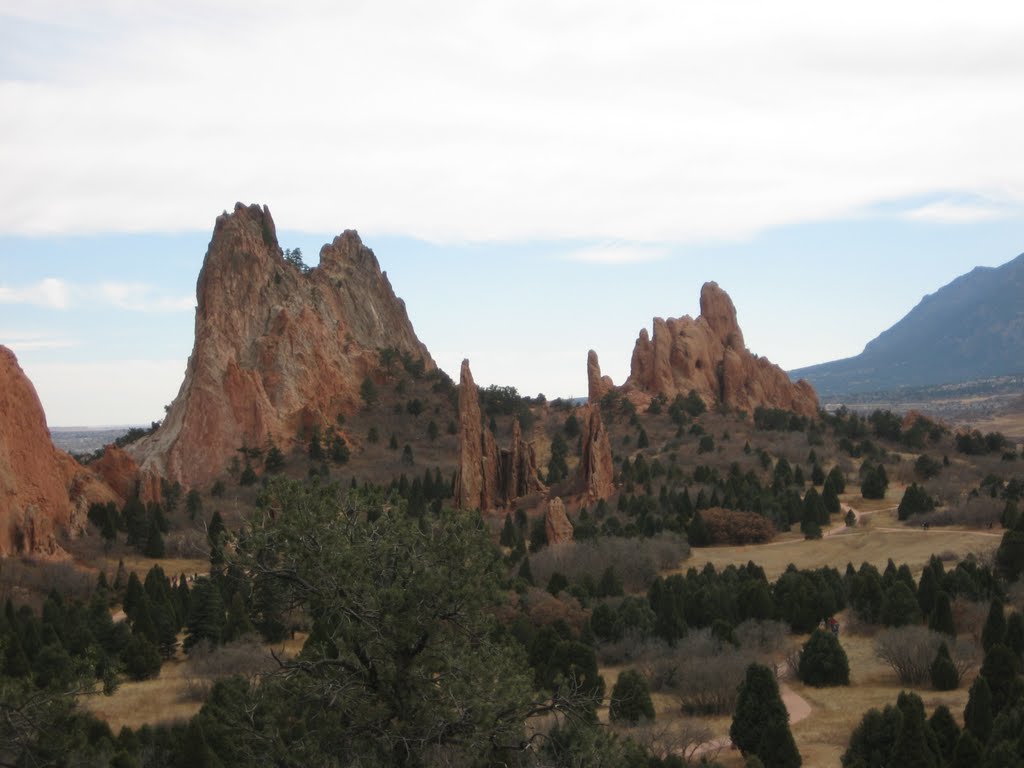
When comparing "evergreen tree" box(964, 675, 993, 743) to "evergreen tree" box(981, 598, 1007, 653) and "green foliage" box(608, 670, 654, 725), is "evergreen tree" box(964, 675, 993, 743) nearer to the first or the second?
"green foliage" box(608, 670, 654, 725)

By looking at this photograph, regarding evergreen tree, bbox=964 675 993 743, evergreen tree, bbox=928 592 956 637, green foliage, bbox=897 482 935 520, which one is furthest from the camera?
green foliage, bbox=897 482 935 520

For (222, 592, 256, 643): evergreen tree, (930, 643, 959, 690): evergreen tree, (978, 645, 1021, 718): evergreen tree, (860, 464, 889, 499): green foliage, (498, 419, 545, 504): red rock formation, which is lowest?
(930, 643, 959, 690): evergreen tree

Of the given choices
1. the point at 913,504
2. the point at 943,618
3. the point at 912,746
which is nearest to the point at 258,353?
the point at 913,504

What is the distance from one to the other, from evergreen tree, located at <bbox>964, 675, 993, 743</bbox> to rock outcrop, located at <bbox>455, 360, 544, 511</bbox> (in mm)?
39413

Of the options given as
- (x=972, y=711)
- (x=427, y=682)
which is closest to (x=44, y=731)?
(x=427, y=682)

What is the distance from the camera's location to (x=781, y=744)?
24938 mm

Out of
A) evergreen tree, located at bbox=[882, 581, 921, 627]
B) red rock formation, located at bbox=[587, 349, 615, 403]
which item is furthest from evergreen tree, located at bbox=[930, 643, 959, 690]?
red rock formation, located at bbox=[587, 349, 615, 403]

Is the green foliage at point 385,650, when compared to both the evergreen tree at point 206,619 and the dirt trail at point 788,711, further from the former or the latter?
the evergreen tree at point 206,619

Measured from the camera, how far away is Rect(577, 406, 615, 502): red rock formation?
218 ft

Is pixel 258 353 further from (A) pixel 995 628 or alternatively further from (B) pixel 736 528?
(A) pixel 995 628

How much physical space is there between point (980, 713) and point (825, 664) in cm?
760

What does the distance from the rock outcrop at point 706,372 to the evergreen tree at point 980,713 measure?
68483 millimetres

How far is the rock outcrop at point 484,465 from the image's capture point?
64562mm

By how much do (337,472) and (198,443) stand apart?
30.8 feet
